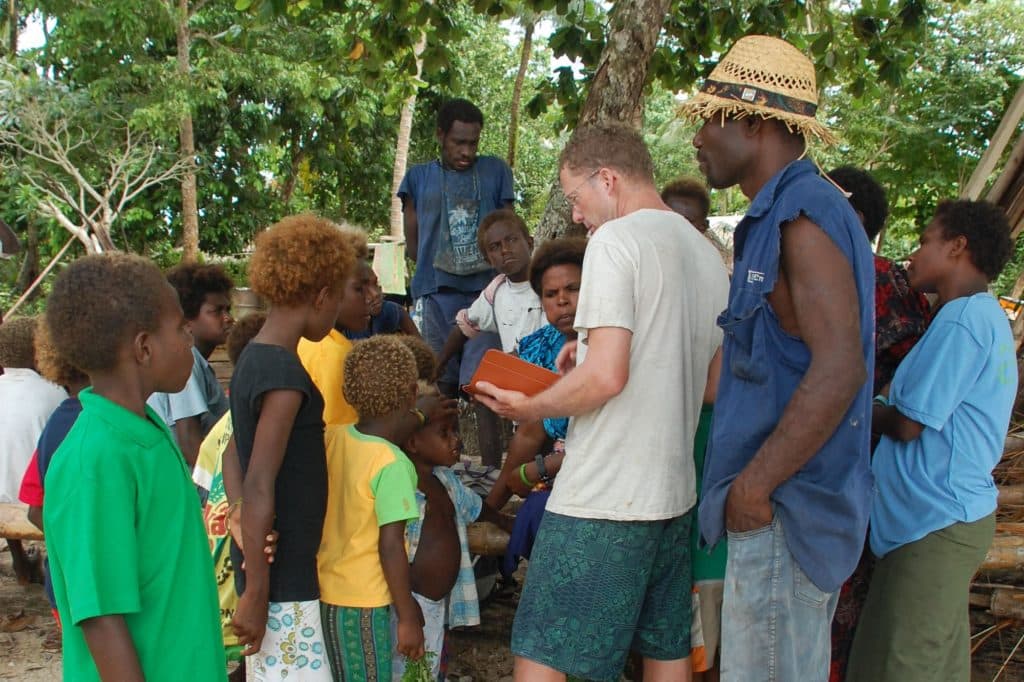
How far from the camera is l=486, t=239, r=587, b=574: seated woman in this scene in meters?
3.21

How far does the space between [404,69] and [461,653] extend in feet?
13.8

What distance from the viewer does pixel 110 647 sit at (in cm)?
157

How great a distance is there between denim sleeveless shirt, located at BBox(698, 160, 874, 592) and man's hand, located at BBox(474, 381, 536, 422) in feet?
1.84

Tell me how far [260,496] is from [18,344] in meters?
2.21

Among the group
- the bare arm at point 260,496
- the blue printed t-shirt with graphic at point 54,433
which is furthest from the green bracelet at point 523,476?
the blue printed t-shirt with graphic at point 54,433

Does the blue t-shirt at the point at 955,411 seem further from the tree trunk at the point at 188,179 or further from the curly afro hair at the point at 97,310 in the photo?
the tree trunk at the point at 188,179

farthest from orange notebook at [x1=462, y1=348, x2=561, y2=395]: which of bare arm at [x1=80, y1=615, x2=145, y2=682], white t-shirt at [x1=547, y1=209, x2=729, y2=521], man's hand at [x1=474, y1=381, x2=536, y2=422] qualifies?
bare arm at [x1=80, y1=615, x2=145, y2=682]

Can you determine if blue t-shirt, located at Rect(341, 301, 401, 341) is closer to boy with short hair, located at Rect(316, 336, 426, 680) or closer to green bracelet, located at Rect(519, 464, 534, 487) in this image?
green bracelet, located at Rect(519, 464, 534, 487)

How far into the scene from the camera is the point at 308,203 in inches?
655

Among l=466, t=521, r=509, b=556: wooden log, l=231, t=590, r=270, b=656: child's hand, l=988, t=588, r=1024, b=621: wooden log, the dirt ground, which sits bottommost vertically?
the dirt ground

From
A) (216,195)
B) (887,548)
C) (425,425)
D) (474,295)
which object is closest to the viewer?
(887,548)

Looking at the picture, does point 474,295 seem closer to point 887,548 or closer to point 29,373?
point 29,373

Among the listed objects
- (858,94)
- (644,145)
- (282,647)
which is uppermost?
(858,94)

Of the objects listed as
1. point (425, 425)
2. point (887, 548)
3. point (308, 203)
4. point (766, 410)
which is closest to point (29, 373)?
point (425, 425)
